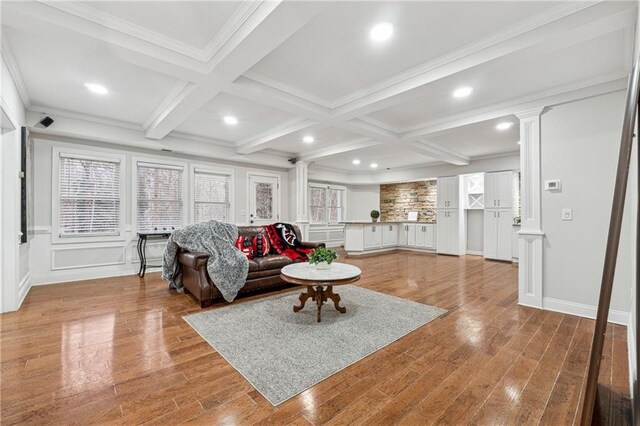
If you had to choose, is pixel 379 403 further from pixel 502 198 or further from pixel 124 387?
pixel 502 198

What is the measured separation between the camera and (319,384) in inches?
74.6

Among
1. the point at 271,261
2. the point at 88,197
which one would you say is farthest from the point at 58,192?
the point at 271,261

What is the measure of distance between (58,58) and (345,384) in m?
4.02

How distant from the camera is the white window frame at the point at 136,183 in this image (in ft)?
17.1

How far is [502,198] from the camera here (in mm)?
6934

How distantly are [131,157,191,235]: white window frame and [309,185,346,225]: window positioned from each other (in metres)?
4.14

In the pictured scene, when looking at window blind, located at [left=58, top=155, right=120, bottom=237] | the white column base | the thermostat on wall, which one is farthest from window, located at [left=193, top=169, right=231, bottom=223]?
the thermostat on wall

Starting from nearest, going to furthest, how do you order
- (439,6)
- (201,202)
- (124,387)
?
(124,387) < (439,6) < (201,202)

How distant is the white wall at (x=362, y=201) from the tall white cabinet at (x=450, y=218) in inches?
103

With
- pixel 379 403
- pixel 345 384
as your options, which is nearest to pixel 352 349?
pixel 345 384

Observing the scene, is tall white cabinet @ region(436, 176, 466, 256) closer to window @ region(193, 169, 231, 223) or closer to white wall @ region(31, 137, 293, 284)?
window @ region(193, 169, 231, 223)

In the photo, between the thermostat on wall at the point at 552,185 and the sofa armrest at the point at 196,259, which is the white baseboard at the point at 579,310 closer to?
the thermostat on wall at the point at 552,185

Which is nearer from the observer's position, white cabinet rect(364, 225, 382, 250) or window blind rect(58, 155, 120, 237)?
window blind rect(58, 155, 120, 237)

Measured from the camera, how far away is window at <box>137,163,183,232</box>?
5.34 m
